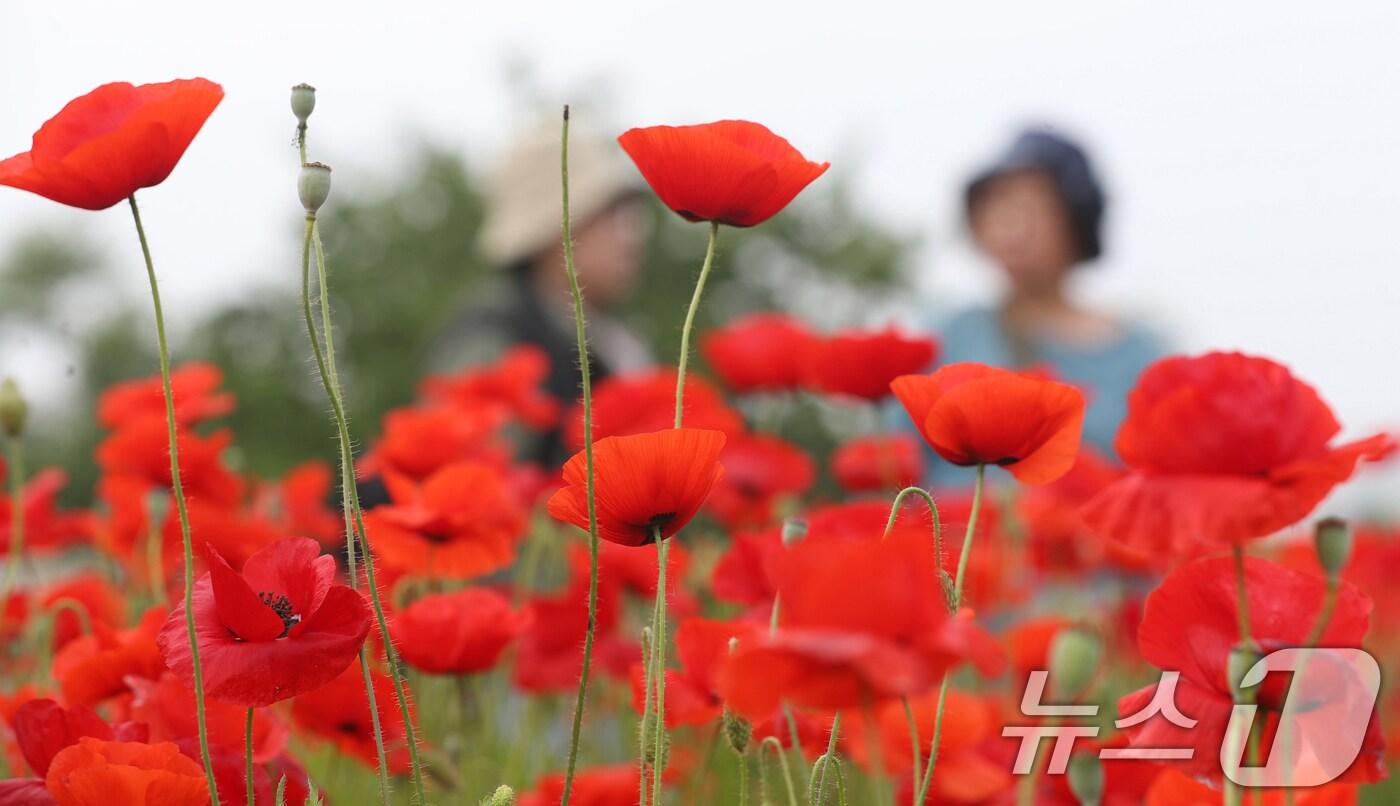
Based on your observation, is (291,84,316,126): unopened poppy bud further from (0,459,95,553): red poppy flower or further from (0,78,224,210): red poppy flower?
(0,459,95,553): red poppy flower

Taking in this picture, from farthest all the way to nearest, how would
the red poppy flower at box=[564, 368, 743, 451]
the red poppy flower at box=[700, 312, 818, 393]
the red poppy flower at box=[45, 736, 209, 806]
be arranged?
the red poppy flower at box=[700, 312, 818, 393] → the red poppy flower at box=[564, 368, 743, 451] → the red poppy flower at box=[45, 736, 209, 806]

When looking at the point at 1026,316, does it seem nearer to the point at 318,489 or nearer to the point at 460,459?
the point at 318,489

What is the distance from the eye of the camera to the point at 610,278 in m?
4.14

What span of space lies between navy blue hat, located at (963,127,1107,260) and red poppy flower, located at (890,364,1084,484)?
3.26 metres

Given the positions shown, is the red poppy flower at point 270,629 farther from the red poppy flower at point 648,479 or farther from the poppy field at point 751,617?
the red poppy flower at point 648,479

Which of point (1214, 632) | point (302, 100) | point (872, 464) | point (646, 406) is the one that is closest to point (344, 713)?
point (302, 100)

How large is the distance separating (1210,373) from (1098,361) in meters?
3.28

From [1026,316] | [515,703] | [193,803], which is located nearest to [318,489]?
[515,703]

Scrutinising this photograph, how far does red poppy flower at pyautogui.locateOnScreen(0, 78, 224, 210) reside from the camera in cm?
79

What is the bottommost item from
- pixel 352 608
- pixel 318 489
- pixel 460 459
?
pixel 318 489

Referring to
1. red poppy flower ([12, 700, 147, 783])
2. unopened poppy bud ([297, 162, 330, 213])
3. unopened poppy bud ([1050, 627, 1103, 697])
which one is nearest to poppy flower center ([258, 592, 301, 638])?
red poppy flower ([12, 700, 147, 783])

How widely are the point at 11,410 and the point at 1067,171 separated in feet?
10.8

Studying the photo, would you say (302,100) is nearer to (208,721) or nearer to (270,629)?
(270,629)

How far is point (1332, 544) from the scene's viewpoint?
2.54ft
